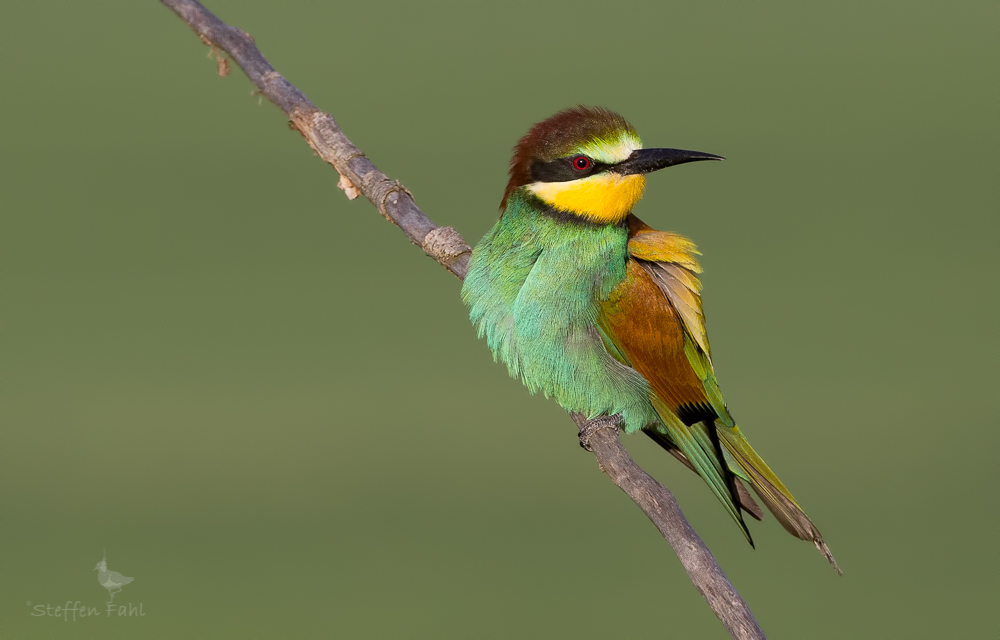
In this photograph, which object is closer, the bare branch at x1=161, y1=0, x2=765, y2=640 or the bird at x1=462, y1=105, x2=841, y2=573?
the bird at x1=462, y1=105, x2=841, y2=573

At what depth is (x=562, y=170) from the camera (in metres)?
1.43

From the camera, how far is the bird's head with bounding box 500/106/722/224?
54.9 inches

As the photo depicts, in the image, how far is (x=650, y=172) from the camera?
140 cm

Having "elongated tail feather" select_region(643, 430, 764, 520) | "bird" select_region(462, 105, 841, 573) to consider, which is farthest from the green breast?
"elongated tail feather" select_region(643, 430, 764, 520)

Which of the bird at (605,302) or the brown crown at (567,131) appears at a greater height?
the brown crown at (567,131)

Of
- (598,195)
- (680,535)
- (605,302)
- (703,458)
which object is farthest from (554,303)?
(680,535)

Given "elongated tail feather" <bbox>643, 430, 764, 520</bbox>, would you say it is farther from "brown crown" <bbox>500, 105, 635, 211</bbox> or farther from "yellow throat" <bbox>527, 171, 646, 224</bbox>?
"brown crown" <bbox>500, 105, 635, 211</bbox>

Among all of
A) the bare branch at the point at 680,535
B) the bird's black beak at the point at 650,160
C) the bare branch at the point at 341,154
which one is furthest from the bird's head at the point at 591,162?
the bare branch at the point at 680,535

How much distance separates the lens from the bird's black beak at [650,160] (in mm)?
1379

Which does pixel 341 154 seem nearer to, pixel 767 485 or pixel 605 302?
pixel 605 302

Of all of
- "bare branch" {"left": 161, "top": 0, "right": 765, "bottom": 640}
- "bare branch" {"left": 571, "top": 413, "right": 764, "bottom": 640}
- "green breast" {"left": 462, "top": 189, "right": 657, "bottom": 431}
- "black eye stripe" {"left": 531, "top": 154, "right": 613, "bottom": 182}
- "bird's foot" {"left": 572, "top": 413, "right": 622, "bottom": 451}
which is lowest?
"bare branch" {"left": 571, "top": 413, "right": 764, "bottom": 640}

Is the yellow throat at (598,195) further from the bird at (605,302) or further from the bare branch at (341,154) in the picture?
the bare branch at (341,154)

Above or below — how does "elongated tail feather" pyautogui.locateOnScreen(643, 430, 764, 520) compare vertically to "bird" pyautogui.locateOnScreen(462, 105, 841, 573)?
below

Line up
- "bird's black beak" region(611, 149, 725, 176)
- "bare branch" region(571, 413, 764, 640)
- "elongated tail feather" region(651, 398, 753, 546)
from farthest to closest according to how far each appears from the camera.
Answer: "elongated tail feather" region(651, 398, 753, 546) → "bird's black beak" region(611, 149, 725, 176) → "bare branch" region(571, 413, 764, 640)
